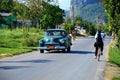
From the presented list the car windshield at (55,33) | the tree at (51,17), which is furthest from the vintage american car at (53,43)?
the tree at (51,17)

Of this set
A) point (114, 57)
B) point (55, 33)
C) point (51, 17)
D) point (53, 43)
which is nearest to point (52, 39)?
point (53, 43)

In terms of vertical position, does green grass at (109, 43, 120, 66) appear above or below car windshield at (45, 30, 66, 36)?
below

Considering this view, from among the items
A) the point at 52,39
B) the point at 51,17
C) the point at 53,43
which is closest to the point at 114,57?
the point at 53,43

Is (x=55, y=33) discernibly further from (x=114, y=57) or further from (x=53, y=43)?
(x=114, y=57)

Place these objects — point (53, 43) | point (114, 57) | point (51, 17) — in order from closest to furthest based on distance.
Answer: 1. point (114, 57)
2. point (53, 43)
3. point (51, 17)

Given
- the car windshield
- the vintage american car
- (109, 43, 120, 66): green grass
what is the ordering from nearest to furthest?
(109, 43, 120, 66): green grass → the vintage american car → the car windshield

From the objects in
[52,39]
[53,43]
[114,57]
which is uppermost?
[52,39]

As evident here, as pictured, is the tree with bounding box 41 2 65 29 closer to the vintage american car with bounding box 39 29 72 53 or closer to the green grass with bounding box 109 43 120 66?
the vintage american car with bounding box 39 29 72 53

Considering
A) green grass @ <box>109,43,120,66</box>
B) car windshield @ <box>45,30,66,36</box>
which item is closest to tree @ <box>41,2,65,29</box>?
car windshield @ <box>45,30,66,36</box>

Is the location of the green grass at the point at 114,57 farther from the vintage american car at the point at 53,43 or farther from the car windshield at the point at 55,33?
the car windshield at the point at 55,33

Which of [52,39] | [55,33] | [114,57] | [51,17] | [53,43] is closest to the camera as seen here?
[114,57]

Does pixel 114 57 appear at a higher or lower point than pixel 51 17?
lower

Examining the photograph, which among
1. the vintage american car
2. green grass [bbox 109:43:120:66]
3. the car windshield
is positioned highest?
the car windshield

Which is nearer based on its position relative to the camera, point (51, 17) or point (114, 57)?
point (114, 57)
